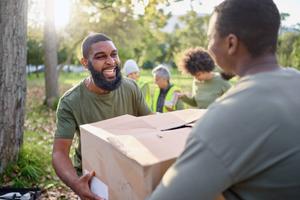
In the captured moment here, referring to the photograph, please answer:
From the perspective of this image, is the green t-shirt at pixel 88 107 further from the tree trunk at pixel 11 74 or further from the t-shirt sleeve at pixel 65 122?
the tree trunk at pixel 11 74

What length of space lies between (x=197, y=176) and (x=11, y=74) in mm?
4039

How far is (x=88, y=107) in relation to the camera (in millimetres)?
2611

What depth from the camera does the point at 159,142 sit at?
1.57 metres

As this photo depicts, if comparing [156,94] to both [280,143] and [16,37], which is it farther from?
[280,143]

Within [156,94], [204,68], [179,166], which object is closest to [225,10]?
[179,166]

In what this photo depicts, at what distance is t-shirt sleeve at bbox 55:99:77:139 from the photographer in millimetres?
2500

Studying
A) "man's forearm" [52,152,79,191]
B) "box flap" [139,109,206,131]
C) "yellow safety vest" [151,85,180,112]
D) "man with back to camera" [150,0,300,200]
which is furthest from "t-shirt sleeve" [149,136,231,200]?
"yellow safety vest" [151,85,180,112]

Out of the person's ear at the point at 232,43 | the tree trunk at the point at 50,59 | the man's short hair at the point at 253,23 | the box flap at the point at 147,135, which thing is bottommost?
the tree trunk at the point at 50,59

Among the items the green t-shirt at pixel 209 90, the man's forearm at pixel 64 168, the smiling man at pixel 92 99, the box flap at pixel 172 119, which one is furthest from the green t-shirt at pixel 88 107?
the green t-shirt at pixel 209 90

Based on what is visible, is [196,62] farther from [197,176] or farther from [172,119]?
[197,176]

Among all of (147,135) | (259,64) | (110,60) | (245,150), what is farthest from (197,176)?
(110,60)

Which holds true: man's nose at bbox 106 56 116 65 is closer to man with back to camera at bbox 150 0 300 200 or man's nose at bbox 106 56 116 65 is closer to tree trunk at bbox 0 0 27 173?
man with back to camera at bbox 150 0 300 200

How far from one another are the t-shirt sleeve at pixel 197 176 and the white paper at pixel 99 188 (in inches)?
28.6

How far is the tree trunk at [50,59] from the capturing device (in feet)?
40.1
